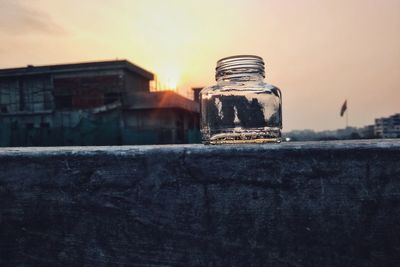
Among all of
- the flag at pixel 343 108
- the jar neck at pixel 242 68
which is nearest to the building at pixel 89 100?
the jar neck at pixel 242 68

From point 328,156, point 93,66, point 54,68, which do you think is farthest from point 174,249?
point 54,68

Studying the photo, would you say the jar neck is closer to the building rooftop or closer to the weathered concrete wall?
the weathered concrete wall

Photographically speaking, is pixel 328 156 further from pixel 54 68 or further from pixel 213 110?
pixel 54 68

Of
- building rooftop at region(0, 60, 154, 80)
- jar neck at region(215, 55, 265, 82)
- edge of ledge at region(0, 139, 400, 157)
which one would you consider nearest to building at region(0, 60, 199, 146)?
building rooftop at region(0, 60, 154, 80)

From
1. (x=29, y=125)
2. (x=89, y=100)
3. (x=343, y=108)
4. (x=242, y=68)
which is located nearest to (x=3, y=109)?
(x=29, y=125)

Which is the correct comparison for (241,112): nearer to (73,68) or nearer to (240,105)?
(240,105)
